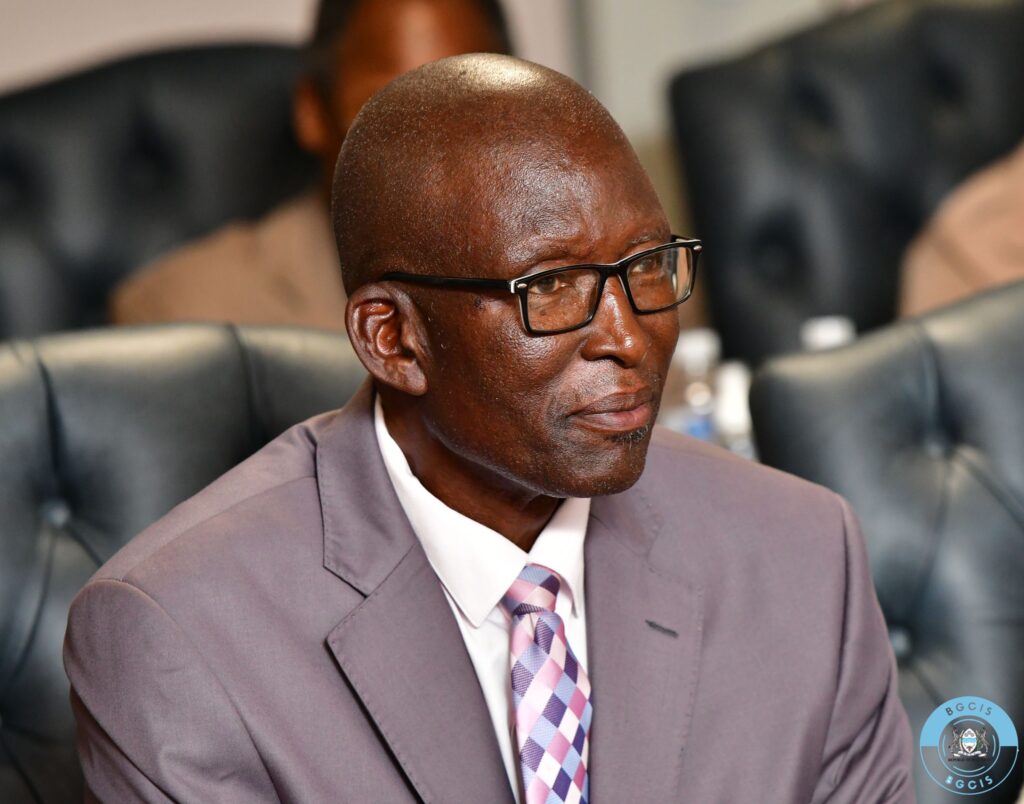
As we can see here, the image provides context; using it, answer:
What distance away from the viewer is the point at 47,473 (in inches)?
56.0

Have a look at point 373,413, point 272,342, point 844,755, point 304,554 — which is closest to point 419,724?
point 304,554

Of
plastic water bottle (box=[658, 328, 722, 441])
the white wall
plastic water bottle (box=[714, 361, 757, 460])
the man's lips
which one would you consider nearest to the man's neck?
the man's lips

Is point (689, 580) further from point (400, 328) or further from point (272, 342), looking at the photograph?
point (272, 342)

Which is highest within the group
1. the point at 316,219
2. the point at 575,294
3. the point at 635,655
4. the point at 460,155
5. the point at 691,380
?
the point at 460,155

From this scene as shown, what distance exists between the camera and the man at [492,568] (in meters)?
1.12

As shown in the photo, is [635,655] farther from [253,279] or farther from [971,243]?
[971,243]

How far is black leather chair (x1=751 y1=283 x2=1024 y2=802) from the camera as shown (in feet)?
4.78

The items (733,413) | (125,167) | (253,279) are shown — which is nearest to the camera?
(733,413)

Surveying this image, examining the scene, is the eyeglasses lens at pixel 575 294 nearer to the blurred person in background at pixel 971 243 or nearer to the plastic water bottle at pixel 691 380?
the plastic water bottle at pixel 691 380

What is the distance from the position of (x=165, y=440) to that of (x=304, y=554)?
0.31 metres

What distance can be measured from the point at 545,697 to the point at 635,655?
0.32 ft

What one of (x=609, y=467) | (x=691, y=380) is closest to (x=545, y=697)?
(x=609, y=467)

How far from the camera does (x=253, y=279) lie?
2.43 meters

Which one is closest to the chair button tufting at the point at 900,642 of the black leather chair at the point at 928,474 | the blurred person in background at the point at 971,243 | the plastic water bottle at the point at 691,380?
the black leather chair at the point at 928,474
